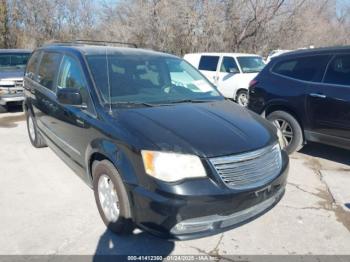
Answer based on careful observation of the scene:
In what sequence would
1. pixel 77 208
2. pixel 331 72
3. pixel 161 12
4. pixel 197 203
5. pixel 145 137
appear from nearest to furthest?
pixel 197 203
pixel 145 137
pixel 77 208
pixel 331 72
pixel 161 12

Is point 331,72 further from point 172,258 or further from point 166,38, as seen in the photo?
point 166,38

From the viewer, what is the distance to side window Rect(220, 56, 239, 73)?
1086 centimetres

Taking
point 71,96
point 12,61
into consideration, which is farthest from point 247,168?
point 12,61

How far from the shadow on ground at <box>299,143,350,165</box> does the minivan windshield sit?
2.61 metres

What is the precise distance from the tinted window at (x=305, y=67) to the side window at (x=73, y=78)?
3.53m

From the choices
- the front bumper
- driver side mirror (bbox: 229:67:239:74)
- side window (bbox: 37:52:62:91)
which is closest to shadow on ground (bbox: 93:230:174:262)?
the front bumper

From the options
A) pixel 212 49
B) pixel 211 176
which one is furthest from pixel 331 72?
pixel 212 49

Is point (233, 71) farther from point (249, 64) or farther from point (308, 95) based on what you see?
point (308, 95)

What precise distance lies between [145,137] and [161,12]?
19113 millimetres

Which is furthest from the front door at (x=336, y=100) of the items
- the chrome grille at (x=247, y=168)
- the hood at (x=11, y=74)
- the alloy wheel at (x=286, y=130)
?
the hood at (x=11, y=74)

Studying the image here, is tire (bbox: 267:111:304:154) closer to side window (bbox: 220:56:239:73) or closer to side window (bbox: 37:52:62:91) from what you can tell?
side window (bbox: 37:52:62:91)

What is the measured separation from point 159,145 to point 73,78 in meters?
1.73

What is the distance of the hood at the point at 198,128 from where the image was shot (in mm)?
2828

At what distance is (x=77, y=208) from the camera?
3.82 m
